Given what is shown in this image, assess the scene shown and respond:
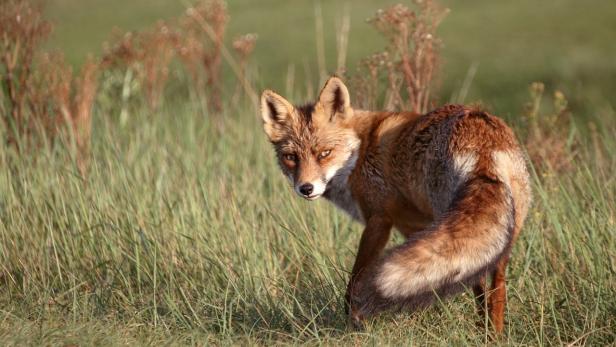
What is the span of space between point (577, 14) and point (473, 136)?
21.7m

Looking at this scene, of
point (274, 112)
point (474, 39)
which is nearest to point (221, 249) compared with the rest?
point (274, 112)

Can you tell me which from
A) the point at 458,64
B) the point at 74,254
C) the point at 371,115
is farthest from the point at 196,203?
the point at 458,64

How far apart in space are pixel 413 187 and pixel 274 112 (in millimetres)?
1245

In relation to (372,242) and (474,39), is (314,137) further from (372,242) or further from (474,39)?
(474,39)

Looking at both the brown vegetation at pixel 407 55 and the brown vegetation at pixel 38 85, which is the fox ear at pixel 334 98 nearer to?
the brown vegetation at pixel 407 55

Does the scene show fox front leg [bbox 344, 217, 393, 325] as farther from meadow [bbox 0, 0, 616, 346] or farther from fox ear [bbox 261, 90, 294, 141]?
fox ear [bbox 261, 90, 294, 141]

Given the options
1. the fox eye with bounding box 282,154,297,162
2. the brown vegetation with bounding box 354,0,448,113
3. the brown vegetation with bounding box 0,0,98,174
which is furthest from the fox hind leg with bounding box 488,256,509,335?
the brown vegetation with bounding box 0,0,98,174

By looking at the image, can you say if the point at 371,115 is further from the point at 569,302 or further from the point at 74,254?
the point at 74,254

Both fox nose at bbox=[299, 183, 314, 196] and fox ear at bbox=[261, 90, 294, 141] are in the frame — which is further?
fox ear at bbox=[261, 90, 294, 141]

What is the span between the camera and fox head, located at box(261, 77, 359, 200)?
5.51 m

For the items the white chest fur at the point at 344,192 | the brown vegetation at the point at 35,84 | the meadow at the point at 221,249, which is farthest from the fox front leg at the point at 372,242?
the brown vegetation at the point at 35,84

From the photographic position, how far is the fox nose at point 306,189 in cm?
536

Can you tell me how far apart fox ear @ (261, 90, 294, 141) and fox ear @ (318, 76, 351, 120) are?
0.77 feet

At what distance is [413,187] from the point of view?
201 inches
